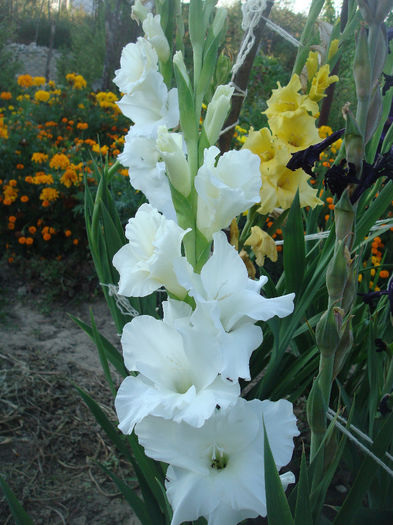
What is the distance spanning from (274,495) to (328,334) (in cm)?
21

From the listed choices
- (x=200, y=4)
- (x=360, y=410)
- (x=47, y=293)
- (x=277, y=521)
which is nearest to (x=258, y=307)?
(x=277, y=521)

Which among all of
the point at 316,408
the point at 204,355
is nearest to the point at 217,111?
the point at 204,355

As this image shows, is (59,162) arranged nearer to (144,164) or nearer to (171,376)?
(144,164)

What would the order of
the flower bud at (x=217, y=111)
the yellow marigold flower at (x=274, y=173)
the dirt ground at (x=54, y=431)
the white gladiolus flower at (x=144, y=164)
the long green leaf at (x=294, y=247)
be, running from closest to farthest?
the flower bud at (x=217, y=111) → the white gladiolus flower at (x=144, y=164) → the yellow marigold flower at (x=274, y=173) → the long green leaf at (x=294, y=247) → the dirt ground at (x=54, y=431)

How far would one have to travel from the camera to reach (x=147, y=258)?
25.0 inches

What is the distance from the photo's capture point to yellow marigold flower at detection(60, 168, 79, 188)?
2.77 metres

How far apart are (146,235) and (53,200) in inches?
96.2

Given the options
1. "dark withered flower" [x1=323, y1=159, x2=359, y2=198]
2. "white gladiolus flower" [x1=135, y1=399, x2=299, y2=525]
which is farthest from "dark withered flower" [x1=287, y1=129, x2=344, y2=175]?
"white gladiolus flower" [x1=135, y1=399, x2=299, y2=525]

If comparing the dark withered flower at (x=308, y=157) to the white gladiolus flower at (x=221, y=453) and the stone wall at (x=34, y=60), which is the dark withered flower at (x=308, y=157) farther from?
the stone wall at (x=34, y=60)

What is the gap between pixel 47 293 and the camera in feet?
9.25

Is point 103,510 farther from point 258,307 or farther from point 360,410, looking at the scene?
point 258,307

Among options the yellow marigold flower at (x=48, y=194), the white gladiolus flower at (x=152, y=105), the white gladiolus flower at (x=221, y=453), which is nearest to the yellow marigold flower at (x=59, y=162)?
the yellow marigold flower at (x=48, y=194)

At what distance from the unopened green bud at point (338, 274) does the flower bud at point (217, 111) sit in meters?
0.24

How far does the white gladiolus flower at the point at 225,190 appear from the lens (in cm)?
58
